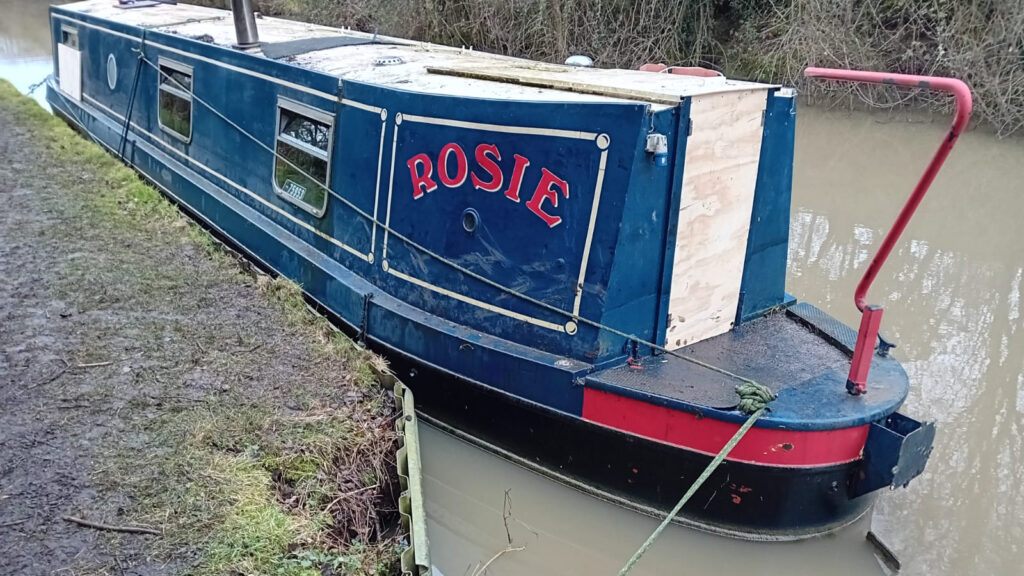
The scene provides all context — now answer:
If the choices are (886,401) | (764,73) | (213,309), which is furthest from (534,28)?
(886,401)

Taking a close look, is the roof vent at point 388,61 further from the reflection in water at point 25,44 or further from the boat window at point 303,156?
the reflection in water at point 25,44

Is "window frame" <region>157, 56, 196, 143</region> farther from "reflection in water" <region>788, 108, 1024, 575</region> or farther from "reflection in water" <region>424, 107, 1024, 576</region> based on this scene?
"reflection in water" <region>788, 108, 1024, 575</region>

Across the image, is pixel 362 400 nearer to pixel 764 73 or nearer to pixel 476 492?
pixel 476 492

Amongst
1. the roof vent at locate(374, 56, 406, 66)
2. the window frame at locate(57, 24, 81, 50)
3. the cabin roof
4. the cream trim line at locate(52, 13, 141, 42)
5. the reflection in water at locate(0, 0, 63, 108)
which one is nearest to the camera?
the cabin roof

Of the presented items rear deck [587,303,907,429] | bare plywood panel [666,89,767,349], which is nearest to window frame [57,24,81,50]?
bare plywood panel [666,89,767,349]

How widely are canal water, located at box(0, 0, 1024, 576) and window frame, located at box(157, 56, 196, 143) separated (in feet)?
12.3

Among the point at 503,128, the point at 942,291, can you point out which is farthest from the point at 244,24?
the point at 942,291

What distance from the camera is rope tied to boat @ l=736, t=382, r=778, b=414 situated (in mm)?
3582

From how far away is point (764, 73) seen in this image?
13.2 metres

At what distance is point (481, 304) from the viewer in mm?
4340

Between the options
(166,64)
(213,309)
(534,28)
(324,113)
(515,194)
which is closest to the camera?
(515,194)

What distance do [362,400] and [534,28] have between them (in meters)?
11.0

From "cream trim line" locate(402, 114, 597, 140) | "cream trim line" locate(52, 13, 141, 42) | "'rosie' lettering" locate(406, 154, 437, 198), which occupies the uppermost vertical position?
"cream trim line" locate(402, 114, 597, 140)

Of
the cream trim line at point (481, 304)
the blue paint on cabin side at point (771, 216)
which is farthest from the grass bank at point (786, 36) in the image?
the cream trim line at point (481, 304)
